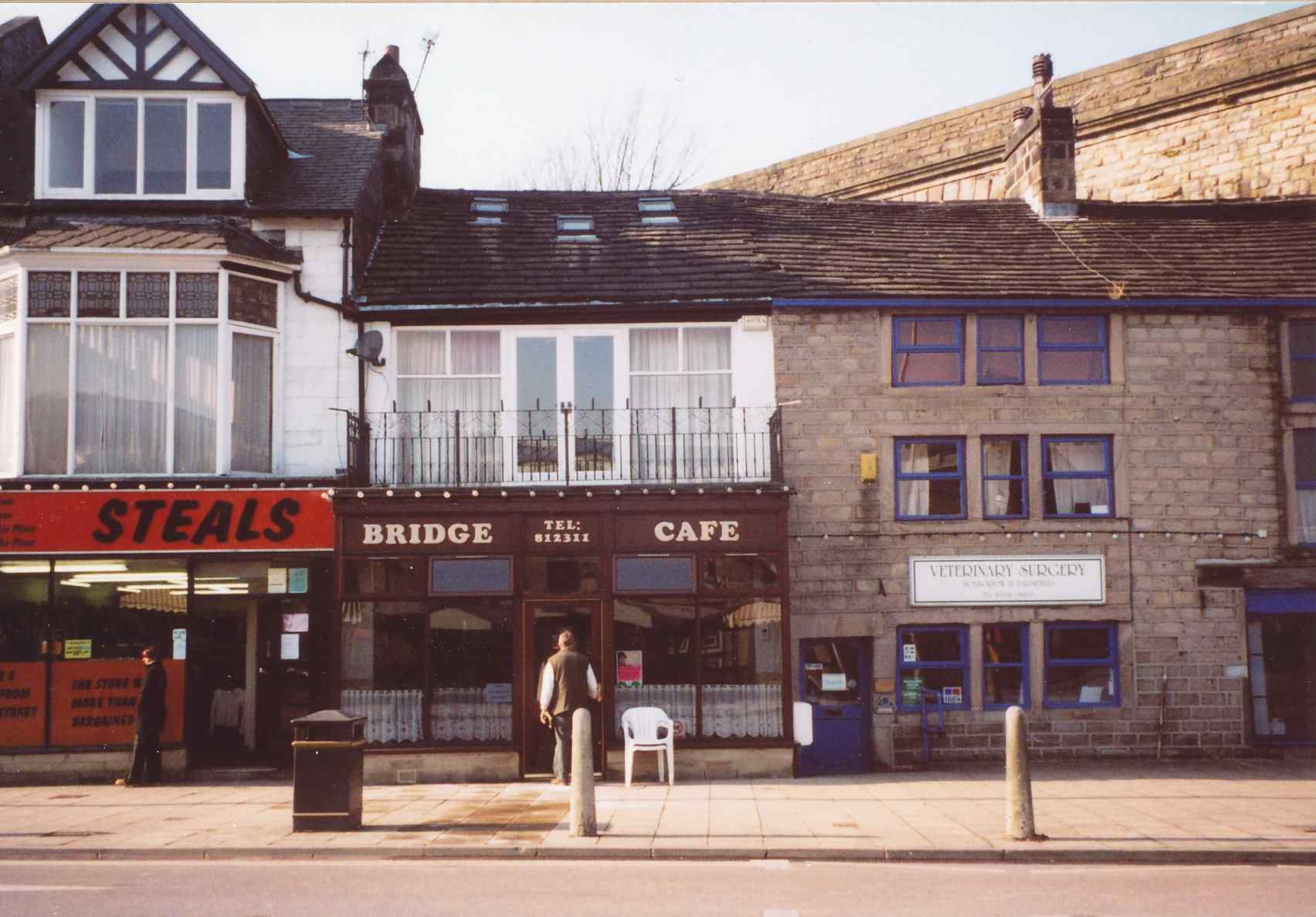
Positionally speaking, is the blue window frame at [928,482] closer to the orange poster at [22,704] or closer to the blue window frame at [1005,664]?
the blue window frame at [1005,664]

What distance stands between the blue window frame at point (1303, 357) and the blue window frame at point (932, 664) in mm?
5939

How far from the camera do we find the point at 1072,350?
17875 mm

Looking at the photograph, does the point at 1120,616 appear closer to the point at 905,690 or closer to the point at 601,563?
the point at 905,690

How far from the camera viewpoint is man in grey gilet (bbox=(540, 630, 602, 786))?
1468 centimetres

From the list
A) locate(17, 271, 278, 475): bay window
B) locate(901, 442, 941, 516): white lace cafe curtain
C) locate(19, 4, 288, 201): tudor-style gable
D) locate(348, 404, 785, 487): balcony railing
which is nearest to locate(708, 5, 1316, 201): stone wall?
locate(901, 442, 941, 516): white lace cafe curtain

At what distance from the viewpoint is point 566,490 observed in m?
16.1

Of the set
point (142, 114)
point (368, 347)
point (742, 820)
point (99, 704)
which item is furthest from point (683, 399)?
point (99, 704)

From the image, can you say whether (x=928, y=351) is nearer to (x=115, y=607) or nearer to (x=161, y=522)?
(x=161, y=522)

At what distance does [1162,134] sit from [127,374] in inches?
765

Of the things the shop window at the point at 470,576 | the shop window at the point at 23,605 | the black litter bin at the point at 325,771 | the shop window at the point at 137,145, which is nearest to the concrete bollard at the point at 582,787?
the black litter bin at the point at 325,771

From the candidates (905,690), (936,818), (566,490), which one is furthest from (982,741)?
(566,490)

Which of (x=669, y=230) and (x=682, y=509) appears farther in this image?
(x=669, y=230)

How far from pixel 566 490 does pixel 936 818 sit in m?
6.18

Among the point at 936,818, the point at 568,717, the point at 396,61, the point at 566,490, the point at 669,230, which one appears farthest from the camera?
the point at 396,61
